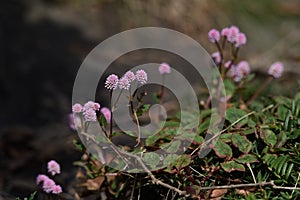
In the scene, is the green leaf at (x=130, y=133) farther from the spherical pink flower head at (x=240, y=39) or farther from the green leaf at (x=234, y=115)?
the spherical pink flower head at (x=240, y=39)

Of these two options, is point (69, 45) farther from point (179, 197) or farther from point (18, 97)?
point (179, 197)

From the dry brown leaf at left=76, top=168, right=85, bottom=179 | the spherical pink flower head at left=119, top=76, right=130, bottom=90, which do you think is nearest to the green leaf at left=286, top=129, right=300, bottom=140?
the spherical pink flower head at left=119, top=76, right=130, bottom=90

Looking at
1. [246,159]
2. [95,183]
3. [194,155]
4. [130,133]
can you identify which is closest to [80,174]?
[95,183]

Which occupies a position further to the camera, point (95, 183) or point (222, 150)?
point (95, 183)

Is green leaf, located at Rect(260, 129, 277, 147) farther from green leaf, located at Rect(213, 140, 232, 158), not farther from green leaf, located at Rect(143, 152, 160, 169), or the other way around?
green leaf, located at Rect(143, 152, 160, 169)

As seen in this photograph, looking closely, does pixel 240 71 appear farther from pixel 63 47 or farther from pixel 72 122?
pixel 63 47

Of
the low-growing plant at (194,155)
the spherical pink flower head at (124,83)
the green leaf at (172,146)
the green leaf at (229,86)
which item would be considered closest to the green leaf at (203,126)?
the low-growing plant at (194,155)
